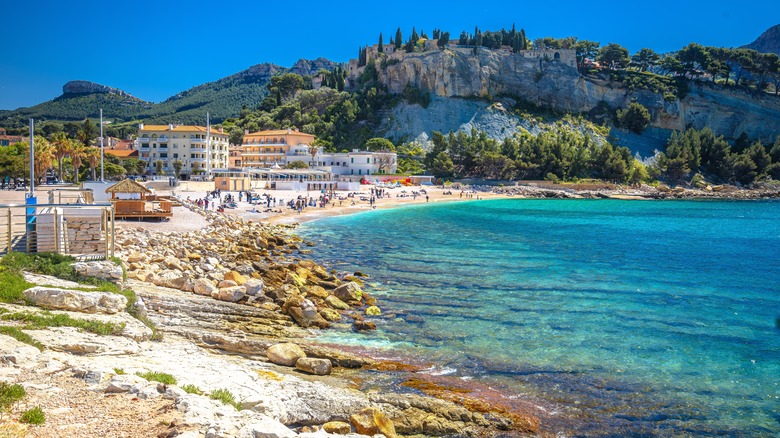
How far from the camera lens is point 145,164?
8844cm

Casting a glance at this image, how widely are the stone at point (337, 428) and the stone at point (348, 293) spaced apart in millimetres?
10914

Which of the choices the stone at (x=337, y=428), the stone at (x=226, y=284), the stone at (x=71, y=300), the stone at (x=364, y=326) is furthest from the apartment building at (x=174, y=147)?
the stone at (x=337, y=428)

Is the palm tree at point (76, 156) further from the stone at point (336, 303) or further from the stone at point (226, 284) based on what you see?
the stone at point (336, 303)

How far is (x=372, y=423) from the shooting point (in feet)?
32.4

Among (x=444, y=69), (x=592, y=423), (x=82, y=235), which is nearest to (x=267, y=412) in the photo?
(x=592, y=423)

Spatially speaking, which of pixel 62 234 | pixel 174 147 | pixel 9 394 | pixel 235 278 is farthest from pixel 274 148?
pixel 9 394

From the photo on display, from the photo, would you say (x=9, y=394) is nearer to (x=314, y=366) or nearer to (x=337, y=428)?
(x=337, y=428)

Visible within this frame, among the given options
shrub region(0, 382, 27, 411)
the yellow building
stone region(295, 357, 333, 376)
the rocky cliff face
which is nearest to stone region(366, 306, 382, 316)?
stone region(295, 357, 333, 376)

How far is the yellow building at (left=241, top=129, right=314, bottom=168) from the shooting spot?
9800cm

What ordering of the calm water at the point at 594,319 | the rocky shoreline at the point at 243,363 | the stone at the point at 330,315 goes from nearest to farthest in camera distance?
the rocky shoreline at the point at 243,363, the calm water at the point at 594,319, the stone at the point at 330,315

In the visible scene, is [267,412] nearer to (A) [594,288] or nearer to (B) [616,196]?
(A) [594,288]

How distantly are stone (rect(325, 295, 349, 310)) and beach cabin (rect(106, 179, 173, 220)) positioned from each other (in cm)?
1995

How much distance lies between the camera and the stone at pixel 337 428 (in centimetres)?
961

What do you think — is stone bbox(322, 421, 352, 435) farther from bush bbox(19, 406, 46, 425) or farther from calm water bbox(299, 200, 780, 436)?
calm water bbox(299, 200, 780, 436)
